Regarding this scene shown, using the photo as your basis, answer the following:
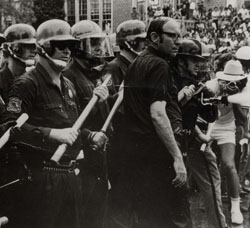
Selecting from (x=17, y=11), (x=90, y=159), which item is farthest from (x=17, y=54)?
(x=90, y=159)

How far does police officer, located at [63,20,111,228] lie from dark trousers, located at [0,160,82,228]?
39cm

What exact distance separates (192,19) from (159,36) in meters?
4.72

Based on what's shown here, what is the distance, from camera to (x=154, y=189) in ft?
10.7

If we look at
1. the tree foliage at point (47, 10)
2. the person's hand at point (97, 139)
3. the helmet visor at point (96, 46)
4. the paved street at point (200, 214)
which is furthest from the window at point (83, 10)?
the paved street at point (200, 214)

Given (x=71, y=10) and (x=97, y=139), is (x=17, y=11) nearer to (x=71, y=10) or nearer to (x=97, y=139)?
(x=71, y=10)

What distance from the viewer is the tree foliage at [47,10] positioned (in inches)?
145

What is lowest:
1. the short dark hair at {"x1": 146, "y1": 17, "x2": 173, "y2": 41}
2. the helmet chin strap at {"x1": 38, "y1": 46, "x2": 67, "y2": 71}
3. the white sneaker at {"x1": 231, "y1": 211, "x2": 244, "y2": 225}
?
the white sneaker at {"x1": 231, "y1": 211, "x2": 244, "y2": 225}

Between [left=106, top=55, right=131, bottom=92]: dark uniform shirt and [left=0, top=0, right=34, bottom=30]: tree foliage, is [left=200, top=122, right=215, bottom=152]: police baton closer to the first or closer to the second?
[left=106, top=55, right=131, bottom=92]: dark uniform shirt

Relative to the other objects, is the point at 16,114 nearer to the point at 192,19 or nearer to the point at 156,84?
the point at 156,84

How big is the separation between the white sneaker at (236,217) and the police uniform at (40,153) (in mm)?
1609

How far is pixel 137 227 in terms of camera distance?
3.47 metres

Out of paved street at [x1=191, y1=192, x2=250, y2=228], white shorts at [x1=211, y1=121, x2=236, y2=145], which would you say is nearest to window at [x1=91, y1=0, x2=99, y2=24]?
white shorts at [x1=211, y1=121, x2=236, y2=145]

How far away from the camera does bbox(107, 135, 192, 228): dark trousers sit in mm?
3232

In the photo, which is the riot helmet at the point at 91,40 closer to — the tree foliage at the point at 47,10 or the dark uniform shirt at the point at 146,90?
the tree foliage at the point at 47,10
